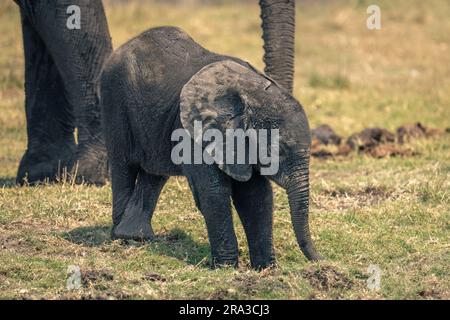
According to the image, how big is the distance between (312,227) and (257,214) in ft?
3.26

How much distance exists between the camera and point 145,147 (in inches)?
297

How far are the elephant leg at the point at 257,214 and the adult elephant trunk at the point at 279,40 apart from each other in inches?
30.9

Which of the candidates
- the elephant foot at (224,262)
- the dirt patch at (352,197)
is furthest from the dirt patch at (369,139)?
the elephant foot at (224,262)

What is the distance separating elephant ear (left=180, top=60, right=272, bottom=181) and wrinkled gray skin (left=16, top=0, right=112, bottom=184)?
2.35 meters

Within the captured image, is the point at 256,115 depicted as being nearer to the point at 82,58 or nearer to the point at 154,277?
the point at 154,277

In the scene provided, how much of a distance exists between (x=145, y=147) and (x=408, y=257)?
67.1 inches

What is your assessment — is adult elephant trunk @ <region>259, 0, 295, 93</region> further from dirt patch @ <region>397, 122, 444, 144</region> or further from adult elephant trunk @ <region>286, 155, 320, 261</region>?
dirt patch @ <region>397, 122, 444, 144</region>

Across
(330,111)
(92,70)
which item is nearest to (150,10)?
(330,111)

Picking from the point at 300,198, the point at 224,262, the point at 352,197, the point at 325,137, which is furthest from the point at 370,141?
the point at 300,198

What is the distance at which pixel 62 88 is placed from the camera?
996 centimetres
